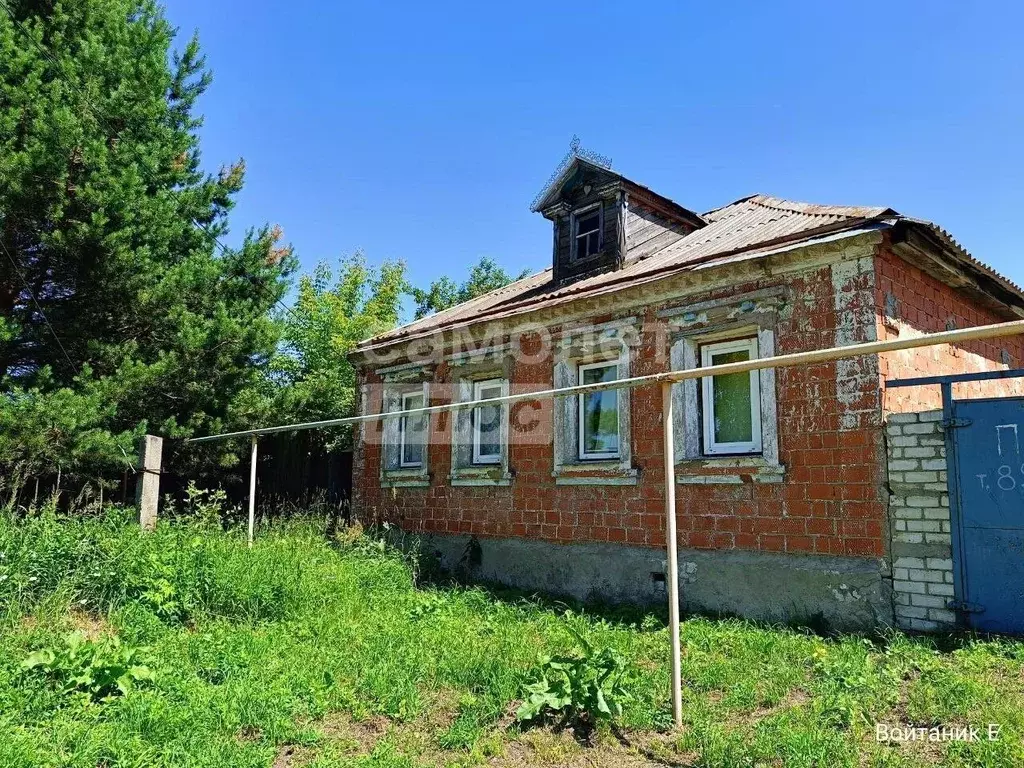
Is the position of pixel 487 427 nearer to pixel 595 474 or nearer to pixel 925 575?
pixel 595 474

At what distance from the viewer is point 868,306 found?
20.7 ft

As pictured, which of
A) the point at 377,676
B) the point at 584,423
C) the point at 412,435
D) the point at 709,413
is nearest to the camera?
the point at 377,676

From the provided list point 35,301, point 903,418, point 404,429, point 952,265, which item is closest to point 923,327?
point 952,265

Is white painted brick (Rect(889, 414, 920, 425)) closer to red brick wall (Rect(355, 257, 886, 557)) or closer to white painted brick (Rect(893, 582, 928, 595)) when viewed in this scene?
red brick wall (Rect(355, 257, 886, 557))

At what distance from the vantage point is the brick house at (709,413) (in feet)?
20.3

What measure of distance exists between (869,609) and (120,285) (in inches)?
402

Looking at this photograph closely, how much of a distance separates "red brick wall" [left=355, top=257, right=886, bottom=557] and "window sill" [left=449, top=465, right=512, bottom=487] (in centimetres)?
23

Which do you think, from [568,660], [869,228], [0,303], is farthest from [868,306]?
[0,303]

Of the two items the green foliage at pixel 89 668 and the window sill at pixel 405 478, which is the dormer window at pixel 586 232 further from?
the green foliage at pixel 89 668

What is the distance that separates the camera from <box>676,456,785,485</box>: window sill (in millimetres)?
6730

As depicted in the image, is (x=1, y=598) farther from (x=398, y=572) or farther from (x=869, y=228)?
(x=869, y=228)

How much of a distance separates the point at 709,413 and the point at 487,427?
11.8 feet

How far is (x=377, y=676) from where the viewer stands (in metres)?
4.80

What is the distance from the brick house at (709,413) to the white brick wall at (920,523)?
A: 0.02 metres
